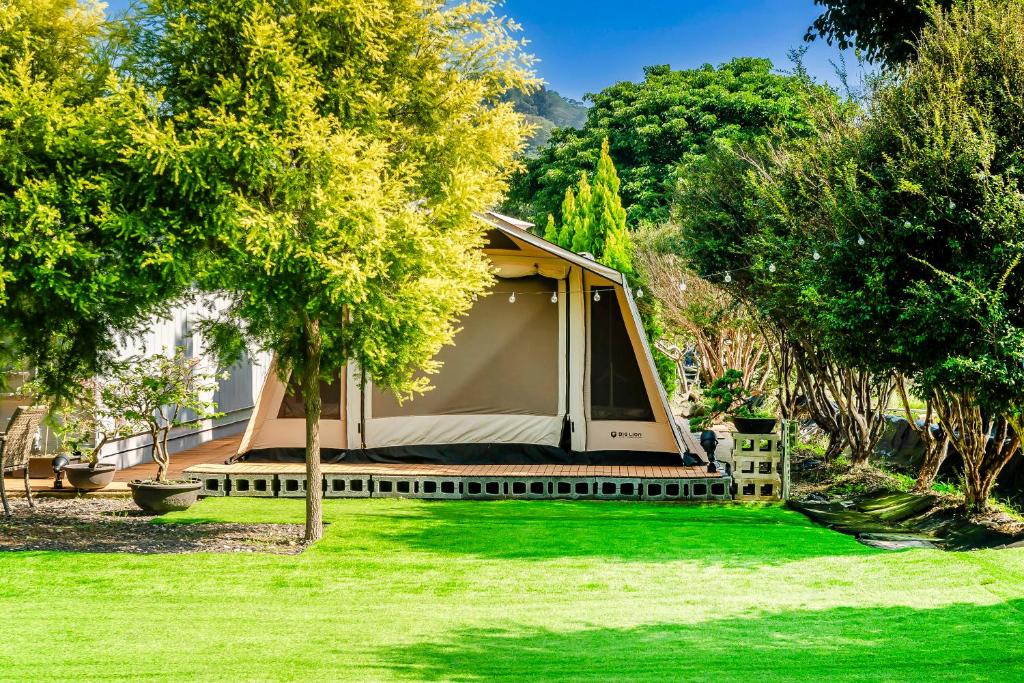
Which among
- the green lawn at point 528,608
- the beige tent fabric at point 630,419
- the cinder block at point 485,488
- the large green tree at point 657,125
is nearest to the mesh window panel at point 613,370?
the beige tent fabric at point 630,419

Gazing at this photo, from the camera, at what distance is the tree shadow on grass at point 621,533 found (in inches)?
285

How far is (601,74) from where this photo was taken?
8006 cm

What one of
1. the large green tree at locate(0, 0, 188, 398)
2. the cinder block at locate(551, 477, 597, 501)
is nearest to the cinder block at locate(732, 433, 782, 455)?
the cinder block at locate(551, 477, 597, 501)

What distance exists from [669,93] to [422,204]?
2305 centimetres

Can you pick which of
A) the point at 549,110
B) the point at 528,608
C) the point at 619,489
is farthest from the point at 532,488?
the point at 549,110

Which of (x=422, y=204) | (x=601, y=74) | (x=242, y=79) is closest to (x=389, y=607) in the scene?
(x=422, y=204)

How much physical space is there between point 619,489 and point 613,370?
1484 millimetres

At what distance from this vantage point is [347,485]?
9.59m

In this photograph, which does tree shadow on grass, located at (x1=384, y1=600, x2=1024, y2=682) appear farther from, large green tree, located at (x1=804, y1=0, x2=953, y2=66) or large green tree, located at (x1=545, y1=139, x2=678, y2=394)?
large green tree, located at (x1=545, y1=139, x2=678, y2=394)

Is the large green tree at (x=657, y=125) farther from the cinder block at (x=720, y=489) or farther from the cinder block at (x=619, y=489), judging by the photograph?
the cinder block at (x=619, y=489)

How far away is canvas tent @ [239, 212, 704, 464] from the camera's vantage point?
34.0ft

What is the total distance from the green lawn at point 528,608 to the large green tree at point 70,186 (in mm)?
1918

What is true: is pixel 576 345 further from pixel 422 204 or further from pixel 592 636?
pixel 592 636

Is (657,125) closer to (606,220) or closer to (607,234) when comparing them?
(606,220)
